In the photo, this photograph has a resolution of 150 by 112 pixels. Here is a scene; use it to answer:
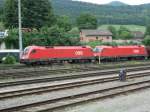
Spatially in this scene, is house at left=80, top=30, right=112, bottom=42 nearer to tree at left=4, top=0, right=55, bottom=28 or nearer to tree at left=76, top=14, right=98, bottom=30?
tree at left=76, top=14, right=98, bottom=30

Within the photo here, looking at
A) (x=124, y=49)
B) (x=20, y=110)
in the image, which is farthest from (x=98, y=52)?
(x=20, y=110)

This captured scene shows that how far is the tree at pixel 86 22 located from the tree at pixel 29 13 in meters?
67.4

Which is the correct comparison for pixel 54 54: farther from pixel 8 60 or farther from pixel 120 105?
pixel 120 105

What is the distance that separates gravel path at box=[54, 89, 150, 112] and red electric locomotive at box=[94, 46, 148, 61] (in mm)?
33632

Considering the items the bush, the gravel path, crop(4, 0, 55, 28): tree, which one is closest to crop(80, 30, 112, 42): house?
crop(4, 0, 55, 28): tree

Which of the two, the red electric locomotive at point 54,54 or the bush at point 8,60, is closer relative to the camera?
the red electric locomotive at point 54,54

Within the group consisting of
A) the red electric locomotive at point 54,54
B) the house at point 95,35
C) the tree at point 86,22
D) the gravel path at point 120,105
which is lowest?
the house at point 95,35

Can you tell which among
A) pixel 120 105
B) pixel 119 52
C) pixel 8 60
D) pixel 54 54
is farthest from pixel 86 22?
pixel 120 105

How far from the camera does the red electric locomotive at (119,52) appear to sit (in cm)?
5179

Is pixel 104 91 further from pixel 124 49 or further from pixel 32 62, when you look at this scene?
pixel 124 49

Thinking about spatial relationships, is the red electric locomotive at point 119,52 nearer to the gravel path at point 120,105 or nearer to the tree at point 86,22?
the gravel path at point 120,105

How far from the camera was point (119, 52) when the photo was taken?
54.2m

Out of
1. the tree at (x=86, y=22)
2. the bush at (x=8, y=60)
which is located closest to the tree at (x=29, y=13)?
the bush at (x=8, y=60)

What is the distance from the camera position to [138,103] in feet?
51.9
